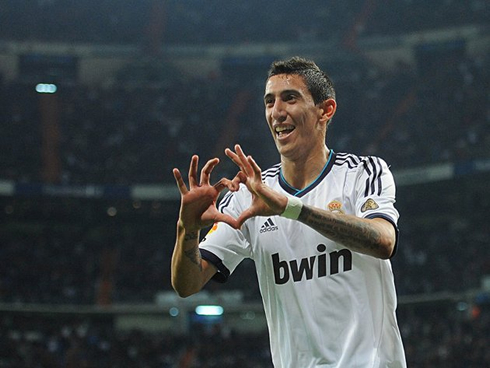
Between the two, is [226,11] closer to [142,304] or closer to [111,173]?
[111,173]

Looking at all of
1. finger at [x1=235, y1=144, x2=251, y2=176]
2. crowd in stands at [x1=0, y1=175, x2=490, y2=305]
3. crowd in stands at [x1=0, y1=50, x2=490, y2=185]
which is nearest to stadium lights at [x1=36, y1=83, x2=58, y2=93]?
crowd in stands at [x1=0, y1=50, x2=490, y2=185]

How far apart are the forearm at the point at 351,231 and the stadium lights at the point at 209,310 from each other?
89.7ft

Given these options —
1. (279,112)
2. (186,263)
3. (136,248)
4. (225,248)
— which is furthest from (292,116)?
(136,248)

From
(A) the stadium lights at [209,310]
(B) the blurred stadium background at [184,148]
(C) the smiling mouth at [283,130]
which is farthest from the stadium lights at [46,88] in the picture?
(C) the smiling mouth at [283,130]

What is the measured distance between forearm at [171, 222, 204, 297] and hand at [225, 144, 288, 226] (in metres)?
0.45

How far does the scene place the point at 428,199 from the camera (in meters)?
34.8

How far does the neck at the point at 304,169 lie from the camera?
486 cm

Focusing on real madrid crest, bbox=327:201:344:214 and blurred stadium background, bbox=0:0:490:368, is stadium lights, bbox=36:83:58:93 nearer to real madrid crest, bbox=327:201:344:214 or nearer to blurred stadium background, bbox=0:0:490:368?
blurred stadium background, bbox=0:0:490:368

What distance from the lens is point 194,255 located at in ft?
15.2

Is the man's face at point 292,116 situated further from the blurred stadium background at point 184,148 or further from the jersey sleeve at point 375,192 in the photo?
the blurred stadium background at point 184,148

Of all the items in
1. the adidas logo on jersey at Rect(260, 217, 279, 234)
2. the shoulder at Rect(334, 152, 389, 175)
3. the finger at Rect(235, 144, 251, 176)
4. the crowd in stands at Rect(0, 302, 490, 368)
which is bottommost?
the crowd in stands at Rect(0, 302, 490, 368)

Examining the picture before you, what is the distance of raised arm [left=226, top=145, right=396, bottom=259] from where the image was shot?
405cm

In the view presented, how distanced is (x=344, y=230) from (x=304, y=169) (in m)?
0.81

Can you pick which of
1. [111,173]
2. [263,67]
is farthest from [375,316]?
[263,67]
